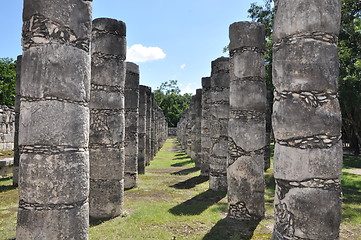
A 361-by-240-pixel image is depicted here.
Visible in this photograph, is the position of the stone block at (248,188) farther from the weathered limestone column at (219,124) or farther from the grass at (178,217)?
the weathered limestone column at (219,124)

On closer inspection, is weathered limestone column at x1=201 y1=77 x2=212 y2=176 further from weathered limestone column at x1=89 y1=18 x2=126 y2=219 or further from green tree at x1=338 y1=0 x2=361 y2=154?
green tree at x1=338 y1=0 x2=361 y2=154

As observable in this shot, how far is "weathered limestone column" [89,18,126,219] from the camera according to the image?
7.20 meters

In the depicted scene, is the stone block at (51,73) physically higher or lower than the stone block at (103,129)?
higher

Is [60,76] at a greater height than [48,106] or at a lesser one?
greater

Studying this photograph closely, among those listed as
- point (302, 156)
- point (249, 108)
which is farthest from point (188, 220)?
point (302, 156)

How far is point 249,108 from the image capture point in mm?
7297

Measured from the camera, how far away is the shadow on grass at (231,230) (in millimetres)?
5970

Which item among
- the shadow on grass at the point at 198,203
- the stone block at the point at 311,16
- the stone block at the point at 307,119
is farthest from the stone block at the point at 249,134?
the stone block at the point at 311,16

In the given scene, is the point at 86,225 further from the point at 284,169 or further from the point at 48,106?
the point at 284,169

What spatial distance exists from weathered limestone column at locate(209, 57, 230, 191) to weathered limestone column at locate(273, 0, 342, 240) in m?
5.84

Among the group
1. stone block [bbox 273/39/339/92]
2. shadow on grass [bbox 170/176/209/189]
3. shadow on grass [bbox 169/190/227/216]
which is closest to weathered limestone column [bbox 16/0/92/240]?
stone block [bbox 273/39/339/92]

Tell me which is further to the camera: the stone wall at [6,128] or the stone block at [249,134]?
the stone wall at [6,128]

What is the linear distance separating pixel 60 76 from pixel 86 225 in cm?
220

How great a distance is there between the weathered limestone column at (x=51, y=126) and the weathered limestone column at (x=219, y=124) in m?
6.53
